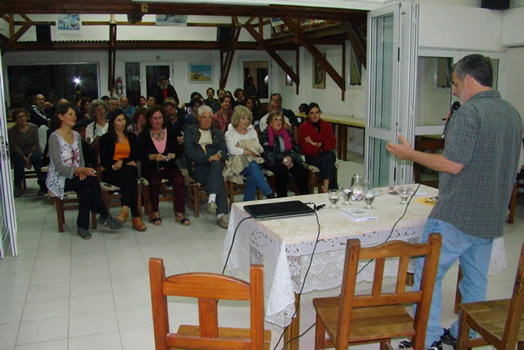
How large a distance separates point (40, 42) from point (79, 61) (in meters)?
1.03

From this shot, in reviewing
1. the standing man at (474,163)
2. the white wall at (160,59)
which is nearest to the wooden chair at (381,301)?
the standing man at (474,163)

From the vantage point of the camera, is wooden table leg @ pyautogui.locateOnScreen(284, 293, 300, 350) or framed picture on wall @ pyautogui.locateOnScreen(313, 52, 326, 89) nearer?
wooden table leg @ pyautogui.locateOnScreen(284, 293, 300, 350)

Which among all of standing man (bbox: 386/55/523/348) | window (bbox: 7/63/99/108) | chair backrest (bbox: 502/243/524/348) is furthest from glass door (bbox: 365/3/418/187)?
window (bbox: 7/63/99/108)

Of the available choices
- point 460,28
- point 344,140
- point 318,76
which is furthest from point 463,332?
point 318,76

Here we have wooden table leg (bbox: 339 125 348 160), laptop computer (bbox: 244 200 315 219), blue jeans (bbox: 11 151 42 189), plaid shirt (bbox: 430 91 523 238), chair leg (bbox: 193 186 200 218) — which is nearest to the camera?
plaid shirt (bbox: 430 91 523 238)

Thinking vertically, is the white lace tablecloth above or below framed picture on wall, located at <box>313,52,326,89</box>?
below

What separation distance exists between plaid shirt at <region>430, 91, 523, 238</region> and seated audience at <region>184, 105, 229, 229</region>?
2694mm

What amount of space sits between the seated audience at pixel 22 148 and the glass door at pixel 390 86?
3917 mm

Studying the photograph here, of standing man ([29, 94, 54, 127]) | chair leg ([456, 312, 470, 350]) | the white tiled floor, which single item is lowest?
the white tiled floor

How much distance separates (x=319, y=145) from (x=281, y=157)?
47 centimetres

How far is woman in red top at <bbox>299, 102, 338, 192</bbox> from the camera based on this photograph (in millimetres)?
5203

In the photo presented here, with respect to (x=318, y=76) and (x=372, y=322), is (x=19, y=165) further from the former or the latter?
(x=318, y=76)

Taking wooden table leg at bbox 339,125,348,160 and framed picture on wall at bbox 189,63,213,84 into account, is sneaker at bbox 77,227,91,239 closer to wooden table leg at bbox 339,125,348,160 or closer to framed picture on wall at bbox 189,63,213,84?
wooden table leg at bbox 339,125,348,160

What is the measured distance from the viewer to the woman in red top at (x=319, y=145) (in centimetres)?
520
